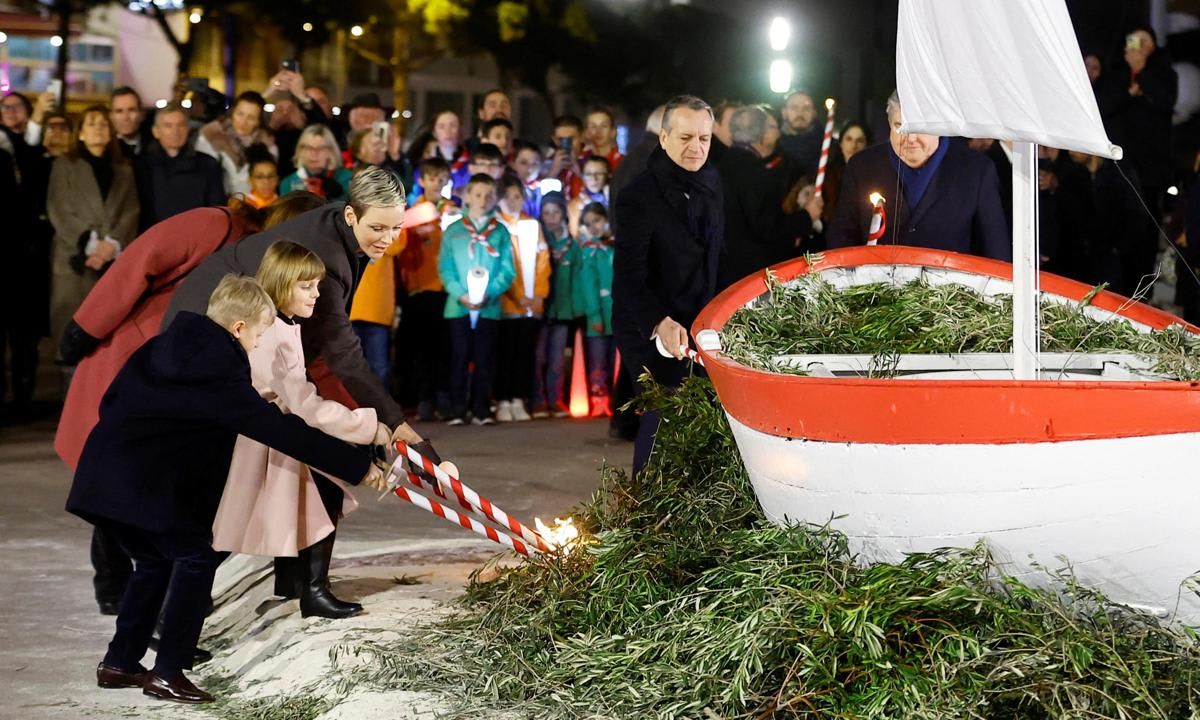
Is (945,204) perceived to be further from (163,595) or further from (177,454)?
(163,595)

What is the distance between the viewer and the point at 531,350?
14.2 m

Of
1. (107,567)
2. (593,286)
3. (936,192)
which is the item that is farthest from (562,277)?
(107,567)

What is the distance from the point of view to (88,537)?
9.59m

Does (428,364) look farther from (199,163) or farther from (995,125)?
(995,125)

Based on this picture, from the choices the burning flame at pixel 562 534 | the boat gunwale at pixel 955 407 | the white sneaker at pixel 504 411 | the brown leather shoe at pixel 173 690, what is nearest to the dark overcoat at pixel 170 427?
the brown leather shoe at pixel 173 690

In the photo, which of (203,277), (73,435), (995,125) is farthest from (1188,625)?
(73,435)

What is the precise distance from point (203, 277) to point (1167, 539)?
398cm

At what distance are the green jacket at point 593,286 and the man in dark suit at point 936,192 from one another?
212 inches

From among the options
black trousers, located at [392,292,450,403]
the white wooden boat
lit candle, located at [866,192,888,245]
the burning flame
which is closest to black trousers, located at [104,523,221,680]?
the burning flame

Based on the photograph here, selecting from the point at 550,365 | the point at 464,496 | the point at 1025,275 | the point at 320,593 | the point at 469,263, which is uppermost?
the point at 1025,275

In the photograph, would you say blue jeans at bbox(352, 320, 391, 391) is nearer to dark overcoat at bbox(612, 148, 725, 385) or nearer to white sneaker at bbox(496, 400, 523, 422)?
white sneaker at bbox(496, 400, 523, 422)

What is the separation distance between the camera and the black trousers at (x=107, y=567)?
798 cm

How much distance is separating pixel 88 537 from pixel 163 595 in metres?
2.86

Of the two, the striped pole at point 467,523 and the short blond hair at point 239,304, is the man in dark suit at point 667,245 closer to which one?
the striped pole at point 467,523
